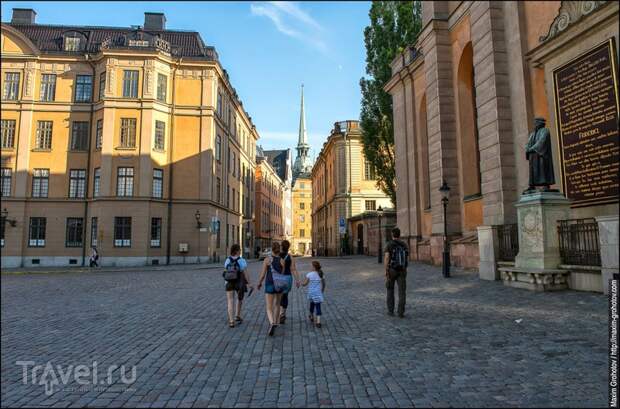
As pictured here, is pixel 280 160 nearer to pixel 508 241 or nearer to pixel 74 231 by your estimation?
pixel 74 231

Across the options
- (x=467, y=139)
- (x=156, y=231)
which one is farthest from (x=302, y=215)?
(x=467, y=139)

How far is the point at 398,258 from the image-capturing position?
880 cm

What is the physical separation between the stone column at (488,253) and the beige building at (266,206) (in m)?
46.4

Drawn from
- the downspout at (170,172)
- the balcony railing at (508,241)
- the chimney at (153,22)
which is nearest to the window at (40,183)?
the downspout at (170,172)

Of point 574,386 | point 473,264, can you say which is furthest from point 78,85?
point 574,386

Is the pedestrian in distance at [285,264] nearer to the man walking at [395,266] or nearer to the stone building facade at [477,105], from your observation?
the man walking at [395,266]

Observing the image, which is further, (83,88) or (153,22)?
(153,22)

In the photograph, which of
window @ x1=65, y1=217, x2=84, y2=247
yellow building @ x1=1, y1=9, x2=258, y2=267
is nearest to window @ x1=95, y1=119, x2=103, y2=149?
yellow building @ x1=1, y1=9, x2=258, y2=267

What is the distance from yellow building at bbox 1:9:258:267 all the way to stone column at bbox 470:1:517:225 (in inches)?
930

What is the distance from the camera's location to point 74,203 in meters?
33.0

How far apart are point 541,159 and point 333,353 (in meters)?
8.94

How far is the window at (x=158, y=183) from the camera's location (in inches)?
1298

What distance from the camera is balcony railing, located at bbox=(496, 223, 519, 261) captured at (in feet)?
42.6

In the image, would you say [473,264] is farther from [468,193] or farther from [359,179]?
[359,179]
